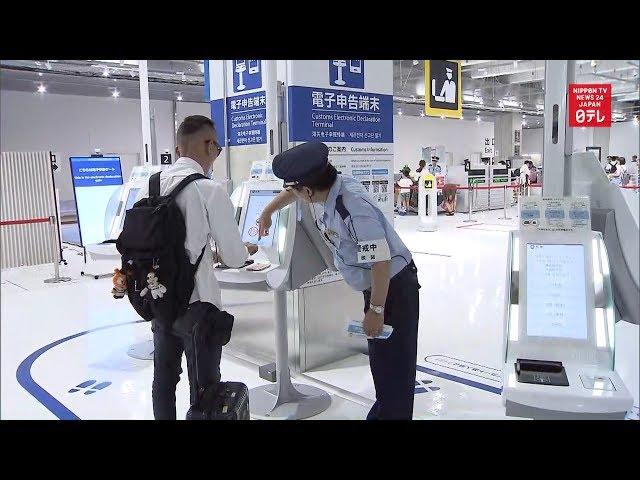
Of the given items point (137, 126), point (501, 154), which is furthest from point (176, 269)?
point (501, 154)

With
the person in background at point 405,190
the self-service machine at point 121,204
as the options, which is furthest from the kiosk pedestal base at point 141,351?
the person in background at point 405,190

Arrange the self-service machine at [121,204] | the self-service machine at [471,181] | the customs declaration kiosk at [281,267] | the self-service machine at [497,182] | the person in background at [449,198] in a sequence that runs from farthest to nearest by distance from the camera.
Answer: the self-service machine at [497,182] → the self-service machine at [471,181] → the person in background at [449,198] → the self-service machine at [121,204] → the customs declaration kiosk at [281,267]

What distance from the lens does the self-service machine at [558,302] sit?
226 centimetres

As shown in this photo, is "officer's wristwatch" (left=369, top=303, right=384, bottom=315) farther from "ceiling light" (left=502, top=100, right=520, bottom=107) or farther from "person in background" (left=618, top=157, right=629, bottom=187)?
"ceiling light" (left=502, top=100, right=520, bottom=107)

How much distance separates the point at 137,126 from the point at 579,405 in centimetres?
1707

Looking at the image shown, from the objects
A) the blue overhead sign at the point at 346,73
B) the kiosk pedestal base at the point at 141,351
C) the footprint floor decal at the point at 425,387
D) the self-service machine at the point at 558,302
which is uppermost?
the blue overhead sign at the point at 346,73

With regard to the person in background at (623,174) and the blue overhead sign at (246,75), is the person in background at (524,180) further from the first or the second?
the blue overhead sign at (246,75)

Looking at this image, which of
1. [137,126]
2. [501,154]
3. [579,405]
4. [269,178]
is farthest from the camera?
[501,154]

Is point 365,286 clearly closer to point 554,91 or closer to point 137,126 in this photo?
point 554,91

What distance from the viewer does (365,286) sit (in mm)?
2502

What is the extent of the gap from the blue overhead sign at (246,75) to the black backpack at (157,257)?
1.95 metres

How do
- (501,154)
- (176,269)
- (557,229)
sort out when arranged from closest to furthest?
(176,269)
(557,229)
(501,154)

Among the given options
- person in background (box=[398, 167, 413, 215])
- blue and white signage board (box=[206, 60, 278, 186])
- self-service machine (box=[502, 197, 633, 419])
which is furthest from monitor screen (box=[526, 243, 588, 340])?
person in background (box=[398, 167, 413, 215])

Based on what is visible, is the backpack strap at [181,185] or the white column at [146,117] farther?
the white column at [146,117]
